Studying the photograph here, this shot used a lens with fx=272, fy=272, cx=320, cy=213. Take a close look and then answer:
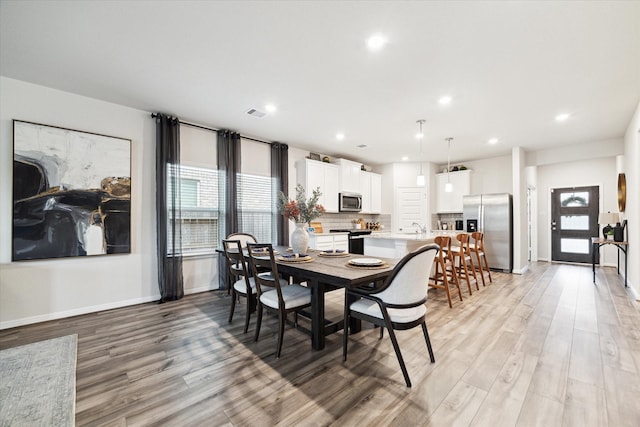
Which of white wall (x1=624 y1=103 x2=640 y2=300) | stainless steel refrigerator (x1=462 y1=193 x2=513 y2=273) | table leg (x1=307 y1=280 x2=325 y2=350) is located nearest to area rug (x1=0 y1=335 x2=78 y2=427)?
table leg (x1=307 y1=280 x2=325 y2=350)

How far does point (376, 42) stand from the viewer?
7.34 ft

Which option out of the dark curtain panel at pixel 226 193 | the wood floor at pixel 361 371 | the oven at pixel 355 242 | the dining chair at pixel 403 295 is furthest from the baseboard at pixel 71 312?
the oven at pixel 355 242

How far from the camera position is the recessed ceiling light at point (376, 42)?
2176 mm

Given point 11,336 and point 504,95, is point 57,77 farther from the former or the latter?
point 504,95

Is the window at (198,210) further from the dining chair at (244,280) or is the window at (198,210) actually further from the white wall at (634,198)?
the white wall at (634,198)

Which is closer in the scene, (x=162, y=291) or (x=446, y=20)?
(x=446, y=20)

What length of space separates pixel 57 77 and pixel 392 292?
3.92 metres

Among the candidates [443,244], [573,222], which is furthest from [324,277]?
[573,222]

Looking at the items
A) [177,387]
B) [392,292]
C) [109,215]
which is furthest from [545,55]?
[109,215]

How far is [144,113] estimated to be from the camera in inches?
147

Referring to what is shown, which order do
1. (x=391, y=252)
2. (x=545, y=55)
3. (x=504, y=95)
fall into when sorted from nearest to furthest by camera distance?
(x=545, y=55) → (x=504, y=95) → (x=391, y=252)

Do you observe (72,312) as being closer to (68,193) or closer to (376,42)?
(68,193)

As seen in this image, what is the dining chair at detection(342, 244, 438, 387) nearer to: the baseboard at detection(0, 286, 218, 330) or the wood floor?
the wood floor

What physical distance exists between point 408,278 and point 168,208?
3.39 metres
